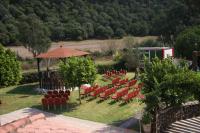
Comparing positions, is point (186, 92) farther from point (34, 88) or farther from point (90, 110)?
point (34, 88)

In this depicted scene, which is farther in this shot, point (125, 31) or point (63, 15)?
point (125, 31)

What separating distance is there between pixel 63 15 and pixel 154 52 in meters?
39.8

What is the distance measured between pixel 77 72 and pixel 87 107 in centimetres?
239

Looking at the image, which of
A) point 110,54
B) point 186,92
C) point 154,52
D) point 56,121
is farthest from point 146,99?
point 110,54

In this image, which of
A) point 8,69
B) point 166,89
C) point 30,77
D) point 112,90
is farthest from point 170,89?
point 30,77

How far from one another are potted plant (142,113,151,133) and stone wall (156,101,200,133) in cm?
45

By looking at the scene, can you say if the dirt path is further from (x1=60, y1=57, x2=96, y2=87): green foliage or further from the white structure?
(x1=60, y1=57, x2=96, y2=87): green foliage

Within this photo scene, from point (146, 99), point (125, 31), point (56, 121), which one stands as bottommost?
point (56, 121)

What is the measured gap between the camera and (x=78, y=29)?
72.6 m

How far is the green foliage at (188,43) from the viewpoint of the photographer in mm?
39562

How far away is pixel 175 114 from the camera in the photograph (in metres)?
20.8

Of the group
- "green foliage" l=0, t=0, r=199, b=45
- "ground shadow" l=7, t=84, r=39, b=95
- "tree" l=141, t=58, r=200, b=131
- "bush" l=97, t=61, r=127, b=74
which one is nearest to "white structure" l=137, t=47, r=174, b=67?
"bush" l=97, t=61, r=127, b=74

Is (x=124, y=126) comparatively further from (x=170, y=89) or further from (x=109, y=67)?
(x=109, y=67)

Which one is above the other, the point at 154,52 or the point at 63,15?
the point at 63,15
